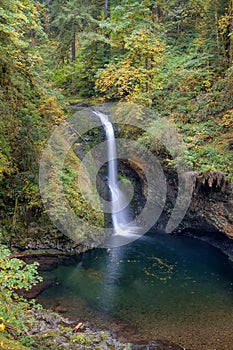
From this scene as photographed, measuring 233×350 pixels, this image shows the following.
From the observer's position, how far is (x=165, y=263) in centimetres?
1108

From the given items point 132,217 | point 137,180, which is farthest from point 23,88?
point 132,217

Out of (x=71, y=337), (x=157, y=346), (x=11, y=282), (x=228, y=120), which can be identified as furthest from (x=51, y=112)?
(x=157, y=346)

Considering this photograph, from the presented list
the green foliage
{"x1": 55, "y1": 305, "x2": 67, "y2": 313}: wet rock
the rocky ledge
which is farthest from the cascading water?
the green foliage

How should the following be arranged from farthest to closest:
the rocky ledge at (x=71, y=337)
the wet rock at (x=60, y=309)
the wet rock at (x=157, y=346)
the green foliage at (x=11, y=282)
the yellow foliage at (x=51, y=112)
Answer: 1. the yellow foliage at (x=51, y=112)
2. the wet rock at (x=60, y=309)
3. the wet rock at (x=157, y=346)
4. the rocky ledge at (x=71, y=337)
5. the green foliage at (x=11, y=282)

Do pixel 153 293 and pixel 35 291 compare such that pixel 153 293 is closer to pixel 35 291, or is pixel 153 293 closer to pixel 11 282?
pixel 35 291

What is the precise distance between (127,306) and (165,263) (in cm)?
328

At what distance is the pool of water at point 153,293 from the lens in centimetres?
710

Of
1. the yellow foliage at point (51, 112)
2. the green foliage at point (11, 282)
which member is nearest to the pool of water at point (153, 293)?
the green foliage at point (11, 282)

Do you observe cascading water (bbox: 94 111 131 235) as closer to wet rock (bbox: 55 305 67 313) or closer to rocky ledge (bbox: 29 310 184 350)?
wet rock (bbox: 55 305 67 313)

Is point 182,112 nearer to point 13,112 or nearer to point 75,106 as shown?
point 75,106

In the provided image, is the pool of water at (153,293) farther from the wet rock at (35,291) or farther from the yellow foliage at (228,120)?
the yellow foliage at (228,120)

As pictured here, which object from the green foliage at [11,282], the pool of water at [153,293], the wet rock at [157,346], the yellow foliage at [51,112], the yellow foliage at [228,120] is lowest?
the wet rock at [157,346]

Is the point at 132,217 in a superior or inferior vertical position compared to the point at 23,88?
inferior

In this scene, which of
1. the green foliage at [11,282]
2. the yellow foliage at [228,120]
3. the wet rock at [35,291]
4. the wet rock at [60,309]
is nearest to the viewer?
the green foliage at [11,282]
